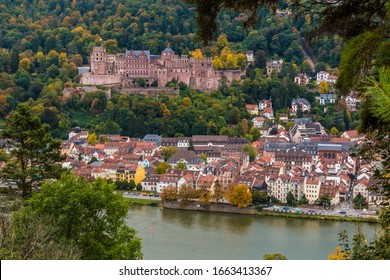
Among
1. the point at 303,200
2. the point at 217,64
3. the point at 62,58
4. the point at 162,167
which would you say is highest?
the point at 62,58

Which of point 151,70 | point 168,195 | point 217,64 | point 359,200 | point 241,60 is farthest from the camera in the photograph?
point 241,60

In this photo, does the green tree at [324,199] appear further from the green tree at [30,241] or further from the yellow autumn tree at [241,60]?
the yellow autumn tree at [241,60]

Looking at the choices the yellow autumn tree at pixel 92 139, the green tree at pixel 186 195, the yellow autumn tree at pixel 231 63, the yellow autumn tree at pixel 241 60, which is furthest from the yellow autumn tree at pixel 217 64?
the green tree at pixel 186 195

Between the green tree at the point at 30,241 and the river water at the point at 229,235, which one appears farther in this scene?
the river water at the point at 229,235

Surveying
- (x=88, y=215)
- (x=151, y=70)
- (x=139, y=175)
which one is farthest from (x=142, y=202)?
(x=151, y=70)

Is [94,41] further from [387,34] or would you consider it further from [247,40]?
[387,34]

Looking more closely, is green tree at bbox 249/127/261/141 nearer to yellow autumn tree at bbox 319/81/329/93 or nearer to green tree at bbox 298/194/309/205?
yellow autumn tree at bbox 319/81/329/93

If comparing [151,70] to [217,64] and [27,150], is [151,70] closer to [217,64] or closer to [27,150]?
[217,64]
